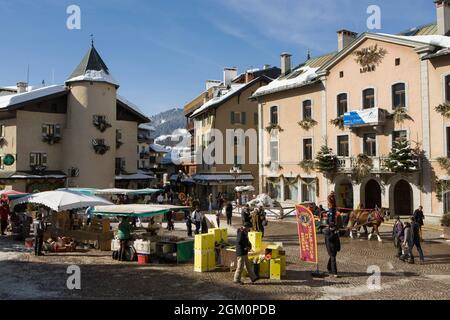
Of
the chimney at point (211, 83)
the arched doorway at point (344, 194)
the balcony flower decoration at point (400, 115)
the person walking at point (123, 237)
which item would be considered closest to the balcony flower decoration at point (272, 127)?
the arched doorway at point (344, 194)

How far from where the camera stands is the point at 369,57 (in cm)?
3134

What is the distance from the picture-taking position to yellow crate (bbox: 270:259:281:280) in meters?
13.5

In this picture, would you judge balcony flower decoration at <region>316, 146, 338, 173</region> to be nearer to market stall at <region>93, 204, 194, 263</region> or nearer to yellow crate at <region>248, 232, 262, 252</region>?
yellow crate at <region>248, 232, 262, 252</region>

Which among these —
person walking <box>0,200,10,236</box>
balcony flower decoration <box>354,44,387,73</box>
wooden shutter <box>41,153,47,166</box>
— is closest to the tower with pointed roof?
wooden shutter <box>41,153,47,166</box>

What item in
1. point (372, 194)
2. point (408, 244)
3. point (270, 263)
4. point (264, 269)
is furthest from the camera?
point (372, 194)

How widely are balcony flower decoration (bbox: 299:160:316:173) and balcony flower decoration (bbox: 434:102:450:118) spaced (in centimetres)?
1051

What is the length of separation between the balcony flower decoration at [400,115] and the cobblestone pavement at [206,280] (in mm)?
12781

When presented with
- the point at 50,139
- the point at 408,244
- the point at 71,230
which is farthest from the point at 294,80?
the point at 408,244

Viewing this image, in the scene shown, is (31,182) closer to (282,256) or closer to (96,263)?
(96,263)

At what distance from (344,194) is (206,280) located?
908 inches

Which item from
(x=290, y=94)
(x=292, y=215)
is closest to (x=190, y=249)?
(x=292, y=215)

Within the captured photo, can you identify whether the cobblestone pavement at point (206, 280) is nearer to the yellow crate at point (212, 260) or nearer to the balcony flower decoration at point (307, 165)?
the yellow crate at point (212, 260)

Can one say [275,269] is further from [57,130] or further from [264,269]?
[57,130]
